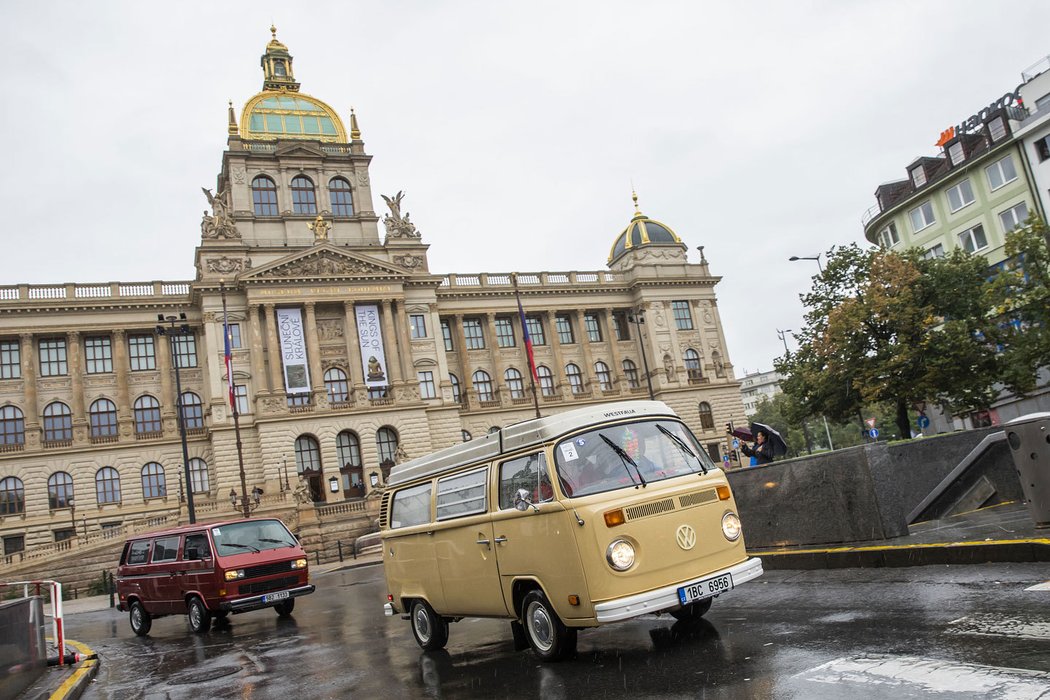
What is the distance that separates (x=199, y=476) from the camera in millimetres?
47375

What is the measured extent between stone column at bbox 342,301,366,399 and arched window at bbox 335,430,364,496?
265 cm

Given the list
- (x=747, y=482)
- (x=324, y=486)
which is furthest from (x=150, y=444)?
(x=747, y=482)

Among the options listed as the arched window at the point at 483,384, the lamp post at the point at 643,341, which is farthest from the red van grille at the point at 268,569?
the lamp post at the point at 643,341

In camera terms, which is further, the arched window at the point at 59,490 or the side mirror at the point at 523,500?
the arched window at the point at 59,490

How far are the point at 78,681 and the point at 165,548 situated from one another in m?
6.70

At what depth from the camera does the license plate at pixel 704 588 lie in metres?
7.30

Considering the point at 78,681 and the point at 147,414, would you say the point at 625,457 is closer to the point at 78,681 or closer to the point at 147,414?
the point at 78,681

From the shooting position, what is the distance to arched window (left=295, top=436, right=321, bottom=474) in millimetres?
47156

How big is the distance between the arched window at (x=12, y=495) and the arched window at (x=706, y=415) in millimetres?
44378

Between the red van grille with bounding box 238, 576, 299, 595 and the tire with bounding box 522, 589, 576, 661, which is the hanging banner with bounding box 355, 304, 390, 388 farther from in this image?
the tire with bounding box 522, 589, 576, 661

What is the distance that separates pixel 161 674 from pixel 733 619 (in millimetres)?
7550

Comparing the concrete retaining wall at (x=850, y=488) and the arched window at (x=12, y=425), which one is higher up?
the arched window at (x=12, y=425)

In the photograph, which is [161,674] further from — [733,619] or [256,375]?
[256,375]

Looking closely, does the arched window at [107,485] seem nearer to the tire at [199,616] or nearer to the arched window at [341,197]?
the arched window at [341,197]
